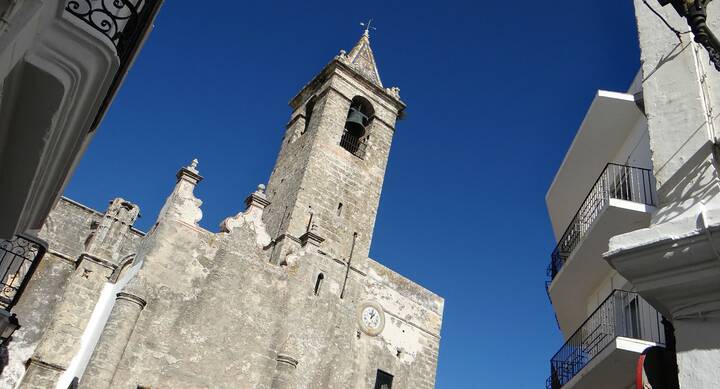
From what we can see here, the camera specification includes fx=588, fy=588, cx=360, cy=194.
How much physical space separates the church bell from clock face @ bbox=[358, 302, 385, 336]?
6161 millimetres

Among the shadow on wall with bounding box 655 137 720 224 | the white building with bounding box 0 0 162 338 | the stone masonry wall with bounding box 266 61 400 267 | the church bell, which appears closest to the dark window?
the stone masonry wall with bounding box 266 61 400 267

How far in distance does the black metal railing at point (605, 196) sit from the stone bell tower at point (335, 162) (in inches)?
287

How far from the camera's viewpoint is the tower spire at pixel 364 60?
2088cm

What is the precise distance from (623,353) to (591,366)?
65 centimetres

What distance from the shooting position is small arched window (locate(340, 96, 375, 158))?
64.8ft

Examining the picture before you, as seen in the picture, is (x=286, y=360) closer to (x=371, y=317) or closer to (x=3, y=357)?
(x=371, y=317)

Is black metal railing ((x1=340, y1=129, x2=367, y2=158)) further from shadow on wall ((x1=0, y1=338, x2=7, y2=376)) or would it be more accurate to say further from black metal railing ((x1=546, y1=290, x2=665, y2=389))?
black metal railing ((x1=546, y1=290, x2=665, y2=389))

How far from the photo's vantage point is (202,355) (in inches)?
499

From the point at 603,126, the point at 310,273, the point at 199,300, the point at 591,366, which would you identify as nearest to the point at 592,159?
the point at 603,126

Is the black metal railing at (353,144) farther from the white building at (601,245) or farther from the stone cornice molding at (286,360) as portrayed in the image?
the white building at (601,245)

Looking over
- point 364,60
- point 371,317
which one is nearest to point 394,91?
point 364,60

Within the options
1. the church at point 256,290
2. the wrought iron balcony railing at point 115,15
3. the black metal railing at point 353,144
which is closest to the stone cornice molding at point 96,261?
the church at point 256,290

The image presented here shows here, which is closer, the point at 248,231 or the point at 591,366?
the point at 591,366

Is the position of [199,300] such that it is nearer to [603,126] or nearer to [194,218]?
Answer: [194,218]
